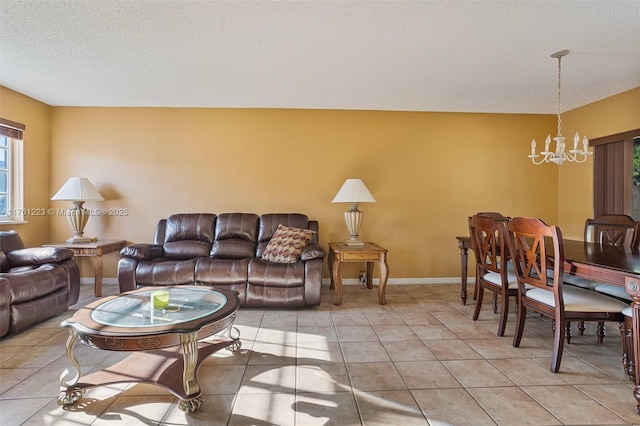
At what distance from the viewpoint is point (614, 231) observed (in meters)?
2.92

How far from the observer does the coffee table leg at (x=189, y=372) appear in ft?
5.31

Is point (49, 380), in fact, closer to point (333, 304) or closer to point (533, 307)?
point (333, 304)

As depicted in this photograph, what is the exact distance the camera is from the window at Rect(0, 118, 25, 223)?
365cm

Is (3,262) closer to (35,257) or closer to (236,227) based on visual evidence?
(35,257)

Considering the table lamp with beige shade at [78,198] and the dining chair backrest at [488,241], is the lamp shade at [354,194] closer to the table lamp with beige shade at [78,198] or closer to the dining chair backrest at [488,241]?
the dining chair backrest at [488,241]

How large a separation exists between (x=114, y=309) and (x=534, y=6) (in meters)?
3.36

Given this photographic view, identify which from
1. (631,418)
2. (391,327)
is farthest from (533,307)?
(391,327)

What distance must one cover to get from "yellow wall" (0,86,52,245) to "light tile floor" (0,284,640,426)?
175cm

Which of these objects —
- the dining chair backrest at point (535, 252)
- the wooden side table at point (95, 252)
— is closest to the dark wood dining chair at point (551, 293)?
the dining chair backrest at point (535, 252)

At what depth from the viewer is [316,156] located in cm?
435

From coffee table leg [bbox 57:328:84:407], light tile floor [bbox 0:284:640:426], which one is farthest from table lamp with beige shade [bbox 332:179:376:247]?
coffee table leg [bbox 57:328:84:407]

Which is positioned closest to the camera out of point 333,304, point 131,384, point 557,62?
point 131,384

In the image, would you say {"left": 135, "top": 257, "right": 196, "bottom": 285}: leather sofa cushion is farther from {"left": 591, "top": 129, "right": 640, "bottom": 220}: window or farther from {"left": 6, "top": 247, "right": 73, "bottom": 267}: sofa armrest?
{"left": 591, "top": 129, "right": 640, "bottom": 220}: window

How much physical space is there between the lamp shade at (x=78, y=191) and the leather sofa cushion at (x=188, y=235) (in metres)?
0.92
